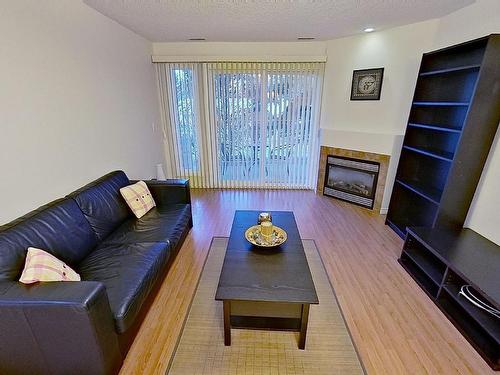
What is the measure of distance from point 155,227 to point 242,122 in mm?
2512

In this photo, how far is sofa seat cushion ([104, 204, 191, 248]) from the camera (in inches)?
85.7

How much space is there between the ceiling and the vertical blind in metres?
0.62

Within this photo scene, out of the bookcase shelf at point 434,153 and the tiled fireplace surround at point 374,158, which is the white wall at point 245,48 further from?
the bookcase shelf at point 434,153

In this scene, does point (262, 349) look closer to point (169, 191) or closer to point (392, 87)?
point (169, 191)

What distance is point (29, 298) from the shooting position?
1.18 meters

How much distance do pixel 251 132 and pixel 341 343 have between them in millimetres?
3346

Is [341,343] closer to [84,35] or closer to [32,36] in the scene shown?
[32,36]

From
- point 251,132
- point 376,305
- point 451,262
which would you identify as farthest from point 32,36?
point 451,262

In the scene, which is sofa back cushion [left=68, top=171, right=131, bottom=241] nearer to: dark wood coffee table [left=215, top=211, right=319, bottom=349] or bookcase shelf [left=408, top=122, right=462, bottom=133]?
dark wood coffee table [left=215, top=211, right=319, bottom=349]

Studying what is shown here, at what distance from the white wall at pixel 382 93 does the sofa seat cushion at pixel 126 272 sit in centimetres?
307

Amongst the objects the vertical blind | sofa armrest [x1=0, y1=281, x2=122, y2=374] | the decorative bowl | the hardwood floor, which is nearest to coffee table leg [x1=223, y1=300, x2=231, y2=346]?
the hardwood floor

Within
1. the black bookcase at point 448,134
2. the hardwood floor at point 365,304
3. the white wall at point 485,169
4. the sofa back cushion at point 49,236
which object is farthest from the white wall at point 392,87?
the sofa back cushion at point 49,236

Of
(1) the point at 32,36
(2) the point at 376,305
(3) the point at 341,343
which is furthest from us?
(2) the point at 376,305

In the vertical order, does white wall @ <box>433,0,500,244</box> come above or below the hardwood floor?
above
